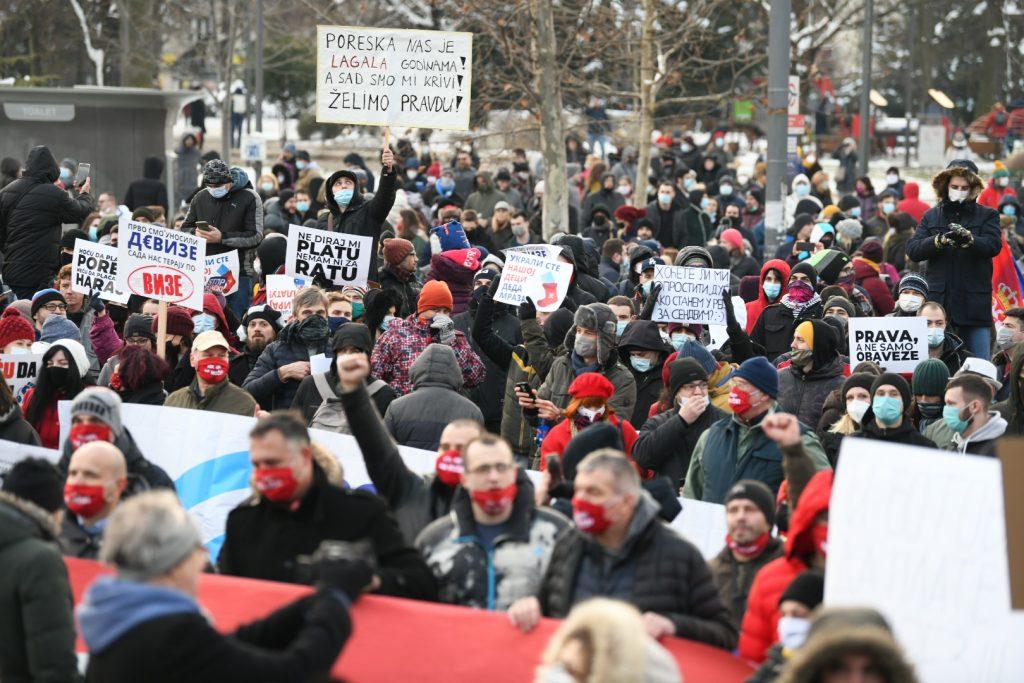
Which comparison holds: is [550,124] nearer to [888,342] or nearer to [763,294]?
A: [763,294]

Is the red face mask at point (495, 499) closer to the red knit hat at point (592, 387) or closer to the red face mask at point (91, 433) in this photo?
the red face mask at point (91, 433)

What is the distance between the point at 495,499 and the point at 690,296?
5245mm

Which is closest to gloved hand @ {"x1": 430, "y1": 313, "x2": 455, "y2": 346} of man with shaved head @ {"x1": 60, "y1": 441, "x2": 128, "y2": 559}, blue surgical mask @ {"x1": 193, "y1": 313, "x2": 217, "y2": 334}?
blue surgical mask @ {"x1": 193, "y1": 313, "x2": 217, "y2": 334}

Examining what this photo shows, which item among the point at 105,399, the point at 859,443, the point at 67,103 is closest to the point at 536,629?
the point at 859,443

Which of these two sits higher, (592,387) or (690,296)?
(690,296)

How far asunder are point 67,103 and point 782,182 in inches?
532

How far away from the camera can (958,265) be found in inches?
485

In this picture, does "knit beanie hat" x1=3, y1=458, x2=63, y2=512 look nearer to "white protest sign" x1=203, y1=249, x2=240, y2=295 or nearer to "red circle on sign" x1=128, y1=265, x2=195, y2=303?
"red circle on sign" x1=128, y1=265, x2=195, y2=303

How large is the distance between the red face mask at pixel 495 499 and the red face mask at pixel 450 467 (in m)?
0.67

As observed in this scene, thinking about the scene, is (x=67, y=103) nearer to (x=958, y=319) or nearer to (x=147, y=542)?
(x=958, y=319)

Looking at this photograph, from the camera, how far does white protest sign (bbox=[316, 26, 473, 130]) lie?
1344 cm

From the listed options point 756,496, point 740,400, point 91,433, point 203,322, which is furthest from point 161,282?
point 756,496

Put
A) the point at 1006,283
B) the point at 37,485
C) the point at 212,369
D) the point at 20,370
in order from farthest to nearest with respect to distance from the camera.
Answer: the point at 1006,283
the point at 20,370
the point at 212,369
the point at 37,485

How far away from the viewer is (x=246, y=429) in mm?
8281
